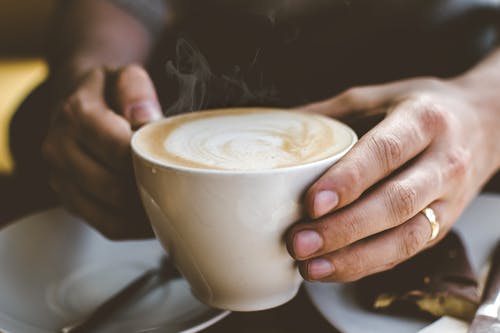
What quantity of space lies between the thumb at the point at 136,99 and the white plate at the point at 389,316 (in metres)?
0.27

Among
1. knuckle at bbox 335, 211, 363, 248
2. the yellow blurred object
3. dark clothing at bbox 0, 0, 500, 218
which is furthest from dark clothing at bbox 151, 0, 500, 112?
the yellow blurred object

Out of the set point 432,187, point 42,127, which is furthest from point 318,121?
point 42,127

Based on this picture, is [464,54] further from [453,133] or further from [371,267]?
[371,267]

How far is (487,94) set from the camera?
687mm

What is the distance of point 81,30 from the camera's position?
1.08 meters

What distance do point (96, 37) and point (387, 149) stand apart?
2.55ft

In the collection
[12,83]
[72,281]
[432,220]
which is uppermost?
[432,220]

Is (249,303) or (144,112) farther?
(144,112)

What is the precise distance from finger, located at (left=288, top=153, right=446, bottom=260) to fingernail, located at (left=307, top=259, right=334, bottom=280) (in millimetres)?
17

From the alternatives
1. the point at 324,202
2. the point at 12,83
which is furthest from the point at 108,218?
the point at 12,83

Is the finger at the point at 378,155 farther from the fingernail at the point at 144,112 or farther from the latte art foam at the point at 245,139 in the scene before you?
the fingernail at the point at 144,112

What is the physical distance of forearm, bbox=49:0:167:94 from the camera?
99cm

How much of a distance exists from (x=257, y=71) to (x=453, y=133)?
264 millimetres

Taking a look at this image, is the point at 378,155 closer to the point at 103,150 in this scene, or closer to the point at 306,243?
the point at 306,243
